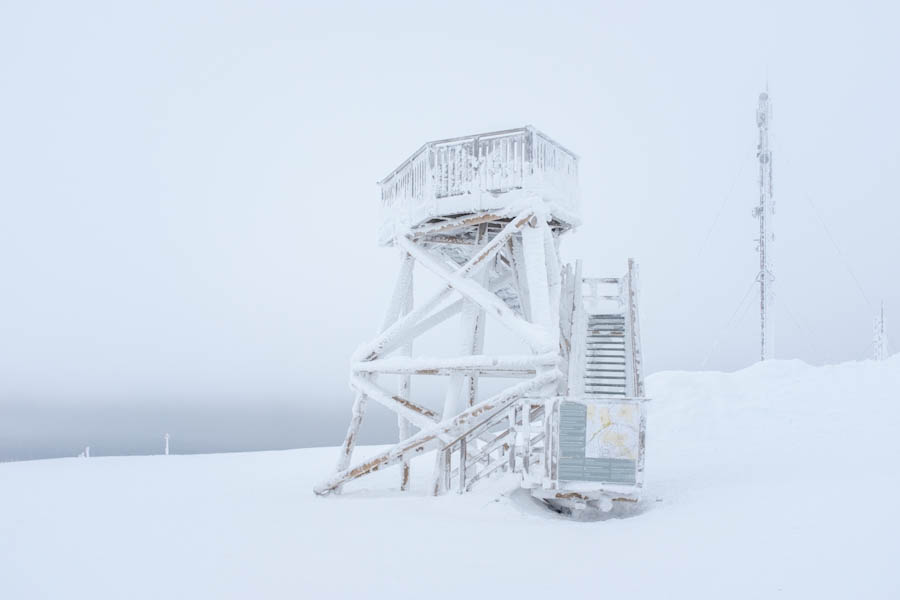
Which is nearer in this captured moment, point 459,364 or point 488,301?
point 459,364

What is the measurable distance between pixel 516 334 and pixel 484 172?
3937mm

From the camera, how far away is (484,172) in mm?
14734

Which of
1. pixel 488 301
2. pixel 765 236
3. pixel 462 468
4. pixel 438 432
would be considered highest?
pixel 765 236

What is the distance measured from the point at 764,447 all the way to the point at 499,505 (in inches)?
333

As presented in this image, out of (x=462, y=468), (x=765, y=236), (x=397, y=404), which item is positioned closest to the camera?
(x=462, y=468)

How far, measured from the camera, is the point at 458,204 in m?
14.7

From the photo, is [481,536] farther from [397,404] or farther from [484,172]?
[484,172]

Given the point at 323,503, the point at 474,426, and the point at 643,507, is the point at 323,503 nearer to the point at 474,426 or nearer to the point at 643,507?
the point at 474,426

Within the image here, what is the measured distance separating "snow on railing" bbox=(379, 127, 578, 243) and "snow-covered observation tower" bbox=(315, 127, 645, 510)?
0.08 feet

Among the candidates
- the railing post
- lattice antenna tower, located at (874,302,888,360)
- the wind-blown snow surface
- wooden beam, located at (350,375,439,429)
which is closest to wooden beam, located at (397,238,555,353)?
the railing post

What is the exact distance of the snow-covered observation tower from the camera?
11.0m

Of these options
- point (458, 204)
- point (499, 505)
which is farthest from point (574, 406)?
point (458, 204)

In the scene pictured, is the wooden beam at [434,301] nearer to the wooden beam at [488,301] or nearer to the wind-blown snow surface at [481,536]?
the wooden beam at [488,301]

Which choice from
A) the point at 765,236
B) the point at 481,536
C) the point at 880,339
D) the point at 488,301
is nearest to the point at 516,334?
the point at 488,301
